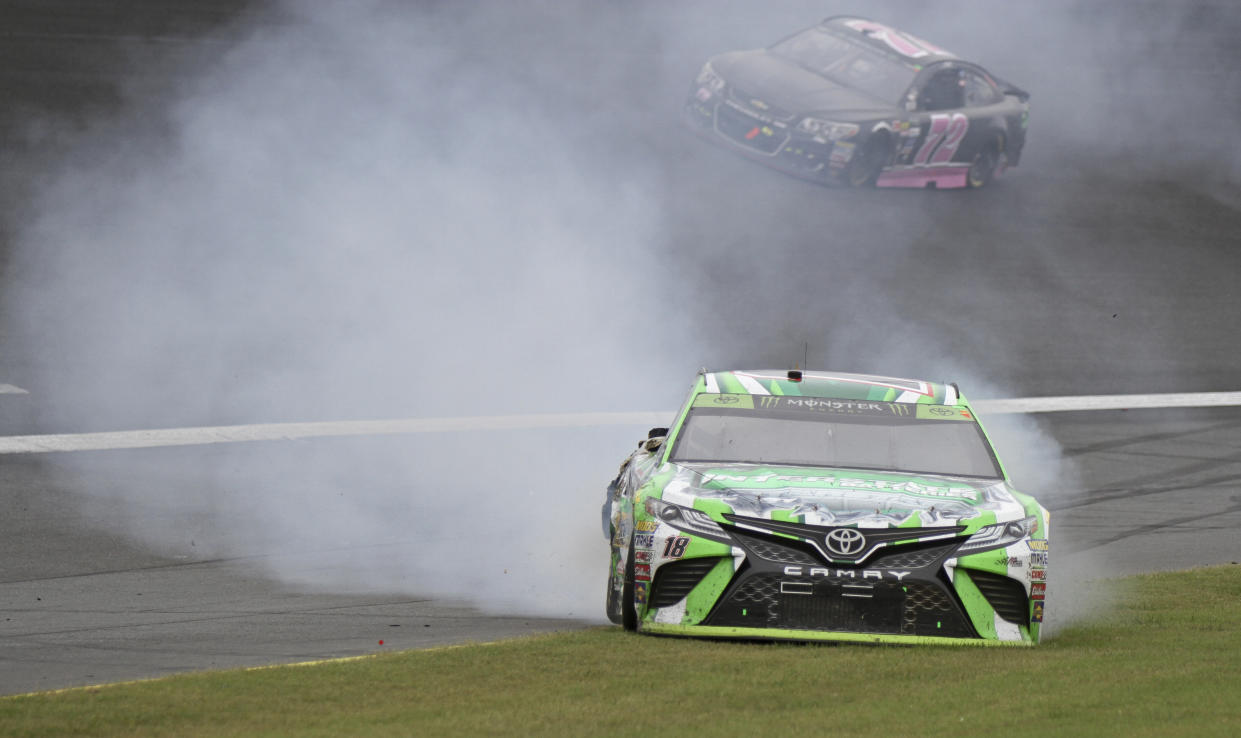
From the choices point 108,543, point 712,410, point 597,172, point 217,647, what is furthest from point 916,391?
point 597,172

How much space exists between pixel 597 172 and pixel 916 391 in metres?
12.0

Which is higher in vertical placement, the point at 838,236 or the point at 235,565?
the point at 235,565

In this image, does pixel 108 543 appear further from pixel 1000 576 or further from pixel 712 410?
pixel 1000 576

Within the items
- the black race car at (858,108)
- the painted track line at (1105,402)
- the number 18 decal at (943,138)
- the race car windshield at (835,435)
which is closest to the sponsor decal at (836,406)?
the race car windshield at (835,435)

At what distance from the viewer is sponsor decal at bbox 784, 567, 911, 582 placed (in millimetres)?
6531

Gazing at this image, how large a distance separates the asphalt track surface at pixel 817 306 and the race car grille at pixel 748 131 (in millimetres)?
661

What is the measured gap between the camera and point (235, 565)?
30.7ft

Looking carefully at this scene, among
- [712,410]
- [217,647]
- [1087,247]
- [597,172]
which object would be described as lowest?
[1087,247]

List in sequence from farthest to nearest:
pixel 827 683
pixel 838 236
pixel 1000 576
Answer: pixel 838 236, pixel 1000 576, pixel 827 683

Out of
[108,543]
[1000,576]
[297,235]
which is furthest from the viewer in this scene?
[297,235]

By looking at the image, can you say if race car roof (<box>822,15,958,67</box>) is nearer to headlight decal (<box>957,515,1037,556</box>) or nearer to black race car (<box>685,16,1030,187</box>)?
black race car (<box>685,16,1030,187</box>)

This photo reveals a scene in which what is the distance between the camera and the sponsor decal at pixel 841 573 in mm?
6531

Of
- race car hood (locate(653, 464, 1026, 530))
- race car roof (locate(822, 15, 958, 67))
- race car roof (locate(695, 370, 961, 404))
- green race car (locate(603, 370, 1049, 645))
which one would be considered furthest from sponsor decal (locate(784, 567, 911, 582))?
race car roof (locate(822, 15, 958, 67))

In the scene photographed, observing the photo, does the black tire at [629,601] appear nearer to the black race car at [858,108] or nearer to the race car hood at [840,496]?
the race car hood at [840,496]
